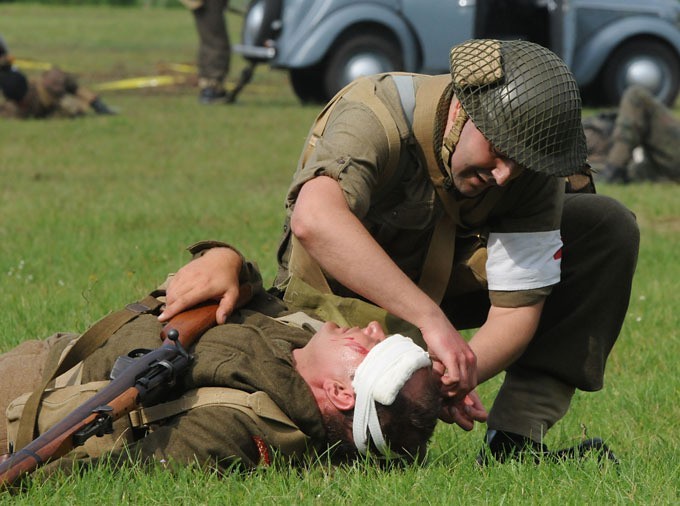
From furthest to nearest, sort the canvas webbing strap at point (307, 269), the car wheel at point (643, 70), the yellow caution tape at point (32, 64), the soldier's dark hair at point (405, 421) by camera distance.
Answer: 1. the yellow caution tape at point (32, 64)
2. the car wheel at point (643, 70)
3. the canvas webbing strap at point (307, 269)
4. the soldier's dark hair at point (405, 421)

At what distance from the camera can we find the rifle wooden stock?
3.43m

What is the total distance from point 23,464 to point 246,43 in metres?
18.2

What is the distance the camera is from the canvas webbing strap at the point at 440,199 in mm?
4418

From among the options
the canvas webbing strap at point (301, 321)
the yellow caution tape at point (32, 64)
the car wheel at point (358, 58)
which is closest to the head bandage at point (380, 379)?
the canvas webbing strap at point (301, 321)

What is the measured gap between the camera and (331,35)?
20141 mm

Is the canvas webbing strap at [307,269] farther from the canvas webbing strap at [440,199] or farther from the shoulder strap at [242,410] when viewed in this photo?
the shoulder strap at [242,410]

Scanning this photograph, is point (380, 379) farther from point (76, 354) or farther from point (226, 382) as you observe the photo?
point (76, 354)

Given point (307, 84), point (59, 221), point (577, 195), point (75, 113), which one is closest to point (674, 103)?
point (307, 84)

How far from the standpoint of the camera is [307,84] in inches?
838

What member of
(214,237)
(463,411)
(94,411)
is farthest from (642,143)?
(94,411)

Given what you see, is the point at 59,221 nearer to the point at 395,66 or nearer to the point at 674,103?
the point at 395,66

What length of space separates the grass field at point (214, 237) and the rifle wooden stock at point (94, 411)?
130mm

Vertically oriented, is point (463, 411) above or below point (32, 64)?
above

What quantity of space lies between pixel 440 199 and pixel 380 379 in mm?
1045
